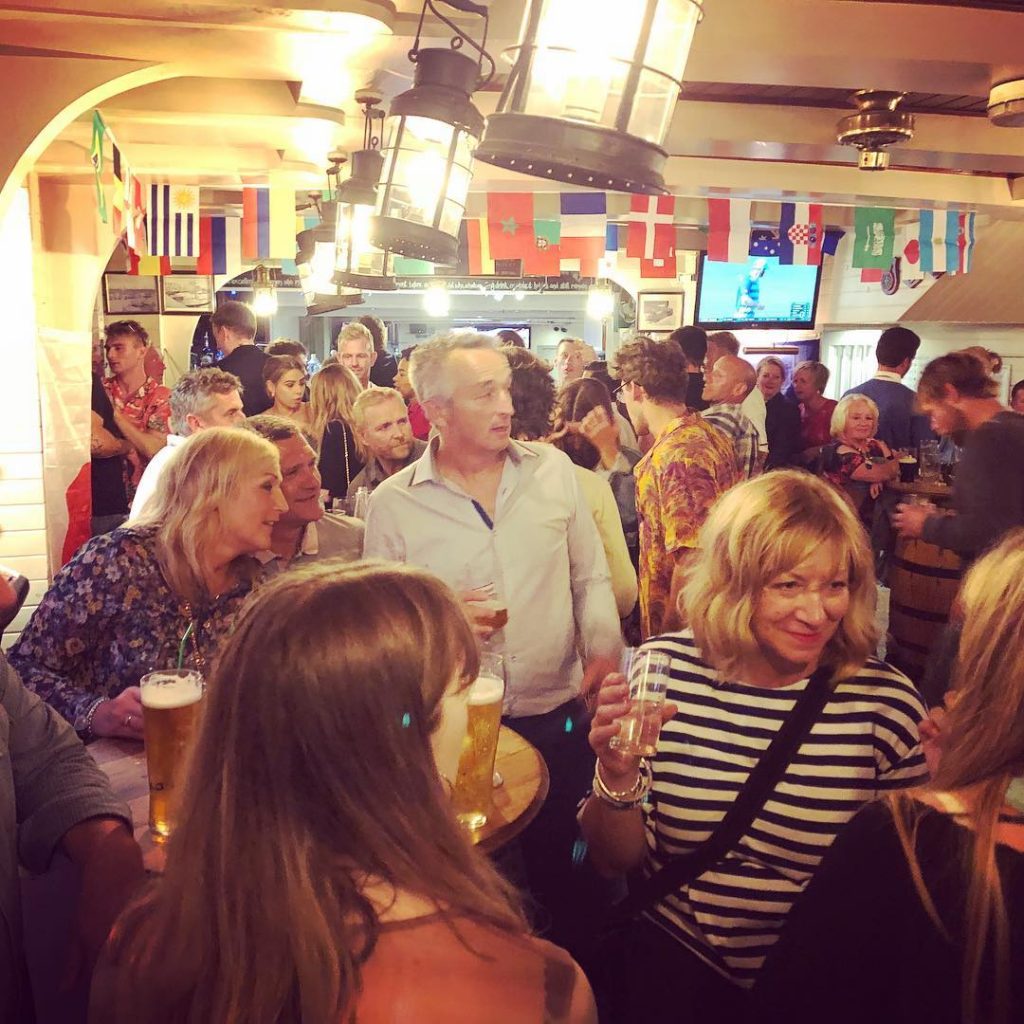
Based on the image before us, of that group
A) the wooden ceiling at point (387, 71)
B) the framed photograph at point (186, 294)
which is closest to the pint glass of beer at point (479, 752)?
the wooden ceiling at point (387, 71)

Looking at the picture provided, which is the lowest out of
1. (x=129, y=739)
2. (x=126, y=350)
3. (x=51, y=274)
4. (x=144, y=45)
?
(x=129, y=739)

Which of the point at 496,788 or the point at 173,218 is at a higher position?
the point at 173,218

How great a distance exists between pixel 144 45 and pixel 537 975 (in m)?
3.28

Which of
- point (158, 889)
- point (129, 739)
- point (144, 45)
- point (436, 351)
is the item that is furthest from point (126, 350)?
point (158, 889)

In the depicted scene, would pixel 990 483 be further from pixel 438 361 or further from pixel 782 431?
pixel 782 431

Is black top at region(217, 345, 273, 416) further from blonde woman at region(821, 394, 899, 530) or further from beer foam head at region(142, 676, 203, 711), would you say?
beer foam head at region(142, 676, 203, 711)

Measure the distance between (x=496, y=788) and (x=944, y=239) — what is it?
22.3 ft

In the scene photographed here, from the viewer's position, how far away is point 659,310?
10805 millimetres

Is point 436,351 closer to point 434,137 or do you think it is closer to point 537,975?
point 434,137

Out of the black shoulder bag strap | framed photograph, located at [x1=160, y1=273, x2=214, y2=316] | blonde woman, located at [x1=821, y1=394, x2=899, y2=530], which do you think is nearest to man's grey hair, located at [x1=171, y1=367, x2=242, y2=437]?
the black shoulder bag strap

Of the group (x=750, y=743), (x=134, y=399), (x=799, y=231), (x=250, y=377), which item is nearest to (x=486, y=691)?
(x=750, y=743)

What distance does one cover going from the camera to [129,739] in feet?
6.66

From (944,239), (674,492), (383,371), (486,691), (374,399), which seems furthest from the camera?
(383,371)

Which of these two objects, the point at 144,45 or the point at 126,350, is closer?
the point at 144,45
